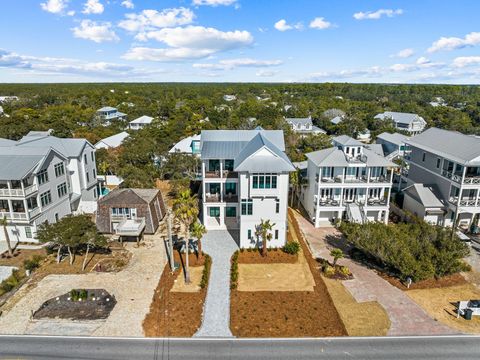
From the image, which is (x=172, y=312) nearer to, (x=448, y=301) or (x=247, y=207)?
(x=247, y=207)

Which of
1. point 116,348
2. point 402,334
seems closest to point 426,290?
point 402,334

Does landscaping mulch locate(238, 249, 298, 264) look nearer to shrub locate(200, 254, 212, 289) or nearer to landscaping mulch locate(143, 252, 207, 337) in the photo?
shrub locate(200, 254, 212, 289)

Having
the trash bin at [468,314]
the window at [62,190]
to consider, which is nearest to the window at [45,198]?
the window at [62,190]

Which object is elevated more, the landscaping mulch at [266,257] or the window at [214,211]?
the window at [214,211]

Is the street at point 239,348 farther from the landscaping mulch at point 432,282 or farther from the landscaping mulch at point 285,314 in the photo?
the landscaping mulch at point 432,282

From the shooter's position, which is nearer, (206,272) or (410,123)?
(206,272)

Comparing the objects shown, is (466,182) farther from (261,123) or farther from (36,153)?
(261,123)

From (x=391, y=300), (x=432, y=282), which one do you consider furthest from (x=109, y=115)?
(x=432, y=282)
